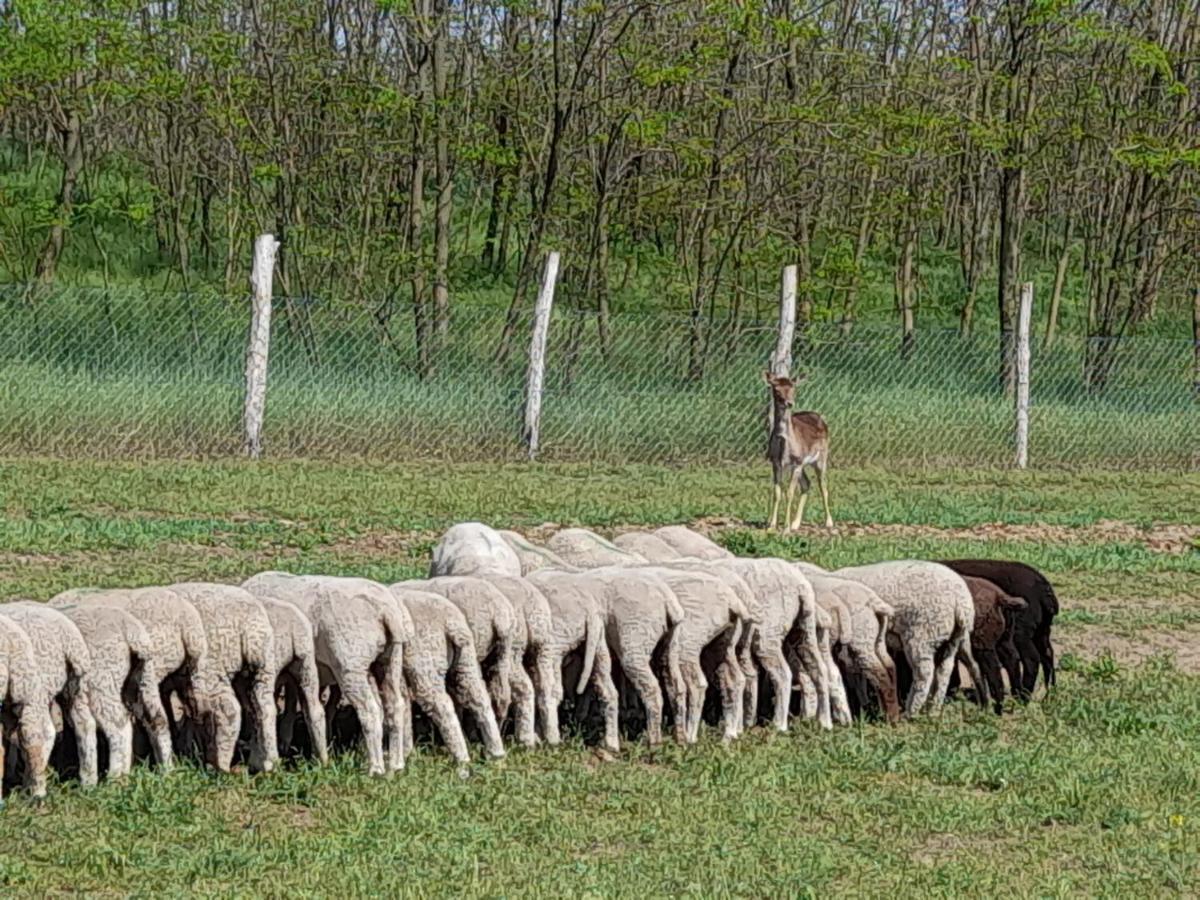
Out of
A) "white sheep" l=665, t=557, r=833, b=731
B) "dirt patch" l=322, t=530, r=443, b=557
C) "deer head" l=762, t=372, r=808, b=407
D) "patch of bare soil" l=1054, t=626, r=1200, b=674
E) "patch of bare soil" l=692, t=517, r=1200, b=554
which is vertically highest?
"deer head" l=762, t=372, r=808, b=407

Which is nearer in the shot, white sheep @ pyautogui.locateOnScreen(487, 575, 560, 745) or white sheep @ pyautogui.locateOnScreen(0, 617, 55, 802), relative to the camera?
white sheep @ pyautogui.locateOnScreen(0, 617, 55, 802)

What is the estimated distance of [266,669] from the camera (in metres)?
6.70

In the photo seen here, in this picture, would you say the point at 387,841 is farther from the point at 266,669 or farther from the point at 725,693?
the point at 725,693

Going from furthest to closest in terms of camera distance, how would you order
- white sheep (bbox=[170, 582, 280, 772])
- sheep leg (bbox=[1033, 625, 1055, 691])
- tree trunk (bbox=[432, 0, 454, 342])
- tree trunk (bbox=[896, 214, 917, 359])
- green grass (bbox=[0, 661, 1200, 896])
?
tree trunk (bbox=[896, 214, 917, 359]) < tree trunk (bbox=[432, 0, 454, 342]) < sheep leg (bbox=[1033, 625, 1055, 691]) < white sheep (bbox=[170, 582, 280, 772]) < green grass (bbox=[0, 661, 1200, 896])

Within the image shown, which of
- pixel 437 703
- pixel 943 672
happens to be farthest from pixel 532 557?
pixel 943 672

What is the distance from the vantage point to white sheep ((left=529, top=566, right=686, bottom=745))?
7512 millimetres

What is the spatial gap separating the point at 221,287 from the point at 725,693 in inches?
893

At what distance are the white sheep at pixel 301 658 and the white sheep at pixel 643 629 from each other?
1332mm

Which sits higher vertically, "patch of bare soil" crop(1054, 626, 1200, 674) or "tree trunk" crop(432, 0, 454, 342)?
"tree trunk" crop(432, 0, 454, 342)

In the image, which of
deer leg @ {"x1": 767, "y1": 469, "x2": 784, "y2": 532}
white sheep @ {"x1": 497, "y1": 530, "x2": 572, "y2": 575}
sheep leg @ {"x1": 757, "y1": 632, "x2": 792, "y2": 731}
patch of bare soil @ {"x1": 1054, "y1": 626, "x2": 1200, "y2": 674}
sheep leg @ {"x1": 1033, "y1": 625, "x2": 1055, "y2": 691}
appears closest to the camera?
sheep leg @ {"x1": 757, "y1": 632, "x2": 792, "y2": 731}

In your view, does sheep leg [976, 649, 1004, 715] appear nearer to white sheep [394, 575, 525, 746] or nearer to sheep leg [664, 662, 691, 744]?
sheep leg [664, 662, 691, 744]

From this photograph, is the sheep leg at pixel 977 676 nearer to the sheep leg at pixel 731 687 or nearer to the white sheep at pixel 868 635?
the white sheep at pixel 868 635

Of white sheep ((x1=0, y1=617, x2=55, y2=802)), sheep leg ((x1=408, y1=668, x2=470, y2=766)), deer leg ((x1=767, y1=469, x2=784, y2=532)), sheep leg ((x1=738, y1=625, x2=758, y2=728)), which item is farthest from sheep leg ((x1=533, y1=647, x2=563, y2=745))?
deer leg ((x1=767, y1=469, x2=784, y2=532))

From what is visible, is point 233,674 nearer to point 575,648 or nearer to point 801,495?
point 575,648
